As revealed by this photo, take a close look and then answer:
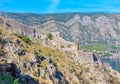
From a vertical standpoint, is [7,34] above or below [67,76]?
above

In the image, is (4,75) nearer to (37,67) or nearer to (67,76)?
(37,67)

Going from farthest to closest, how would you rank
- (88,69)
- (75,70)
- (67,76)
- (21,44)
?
(88,69) → (75,70) → (67,76) → (21,44)

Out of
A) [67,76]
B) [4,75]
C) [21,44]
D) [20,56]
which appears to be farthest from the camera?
[67,76]

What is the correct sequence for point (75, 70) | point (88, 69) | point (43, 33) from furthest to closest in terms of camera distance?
1. point (43, 33)
2. point (88, 69)
3. point (75, 70)

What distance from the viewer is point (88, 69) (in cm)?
6475

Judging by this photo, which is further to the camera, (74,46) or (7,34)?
(74,46)

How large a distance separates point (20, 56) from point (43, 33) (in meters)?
33.9

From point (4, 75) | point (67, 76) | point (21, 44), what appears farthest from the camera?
point (67, 76)

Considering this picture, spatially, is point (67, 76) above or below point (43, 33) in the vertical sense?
below

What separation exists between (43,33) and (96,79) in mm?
20574

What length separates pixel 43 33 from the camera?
258 ft

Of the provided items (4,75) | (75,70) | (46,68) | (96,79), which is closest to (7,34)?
(46,68)

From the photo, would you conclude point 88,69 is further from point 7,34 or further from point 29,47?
point 7,34

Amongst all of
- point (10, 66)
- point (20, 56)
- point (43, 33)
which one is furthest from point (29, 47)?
point (10, 66)
